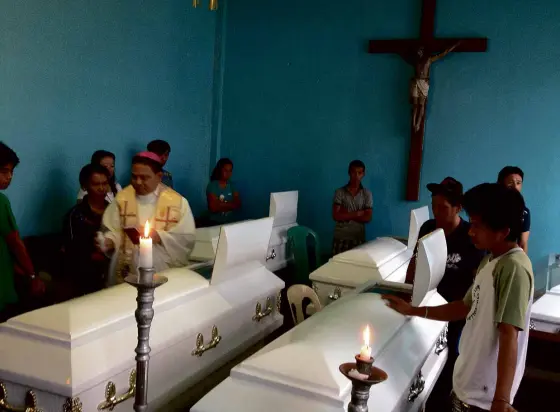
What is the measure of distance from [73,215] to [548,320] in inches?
102

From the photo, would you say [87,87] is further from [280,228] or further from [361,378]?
[361,378]

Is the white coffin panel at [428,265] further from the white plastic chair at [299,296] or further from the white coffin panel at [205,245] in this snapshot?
the white coffin panel at [205,245]

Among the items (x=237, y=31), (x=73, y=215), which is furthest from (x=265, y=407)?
(x=237, y=31)

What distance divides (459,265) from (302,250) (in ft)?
7.07

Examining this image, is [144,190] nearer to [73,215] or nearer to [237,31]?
[73,215]

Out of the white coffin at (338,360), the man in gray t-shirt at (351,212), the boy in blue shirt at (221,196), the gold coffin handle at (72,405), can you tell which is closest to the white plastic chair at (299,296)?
the white coffin at (338,360)

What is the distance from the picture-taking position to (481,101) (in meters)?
5.13

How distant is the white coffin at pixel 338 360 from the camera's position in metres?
1.35

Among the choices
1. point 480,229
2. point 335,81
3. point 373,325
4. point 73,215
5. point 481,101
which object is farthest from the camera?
point 335,81

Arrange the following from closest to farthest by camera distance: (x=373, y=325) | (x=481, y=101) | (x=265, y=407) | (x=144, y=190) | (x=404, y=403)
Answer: (x=265, y=407)
(x=404, y=403)
(x=373, y=325)
(x=144, y=190)
(x=481, y=101)

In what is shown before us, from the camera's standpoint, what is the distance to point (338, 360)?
1.48 m

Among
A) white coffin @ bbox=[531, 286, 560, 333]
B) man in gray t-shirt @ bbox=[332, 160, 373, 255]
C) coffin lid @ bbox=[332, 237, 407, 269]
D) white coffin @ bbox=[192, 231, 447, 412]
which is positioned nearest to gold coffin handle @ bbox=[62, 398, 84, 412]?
white coffin @ bbox=[192, 231, 447, 412]

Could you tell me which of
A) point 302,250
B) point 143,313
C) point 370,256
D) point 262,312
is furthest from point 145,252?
point 302,250

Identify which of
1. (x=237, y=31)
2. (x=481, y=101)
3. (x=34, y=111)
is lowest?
(x=34, y=111)
